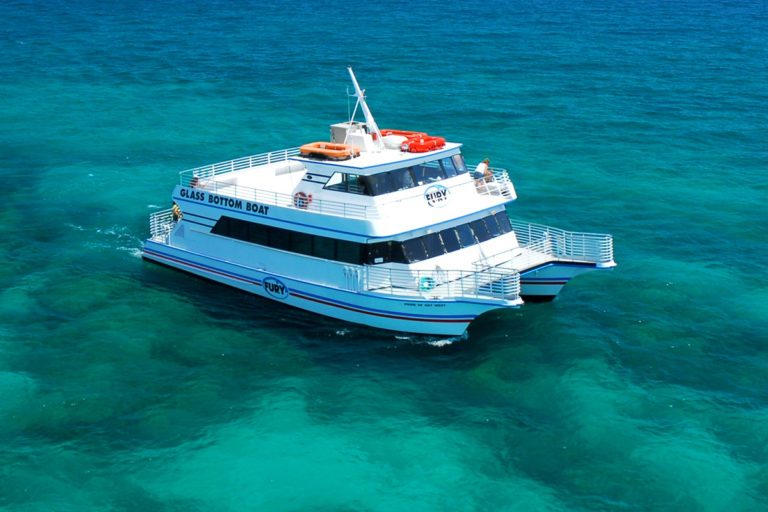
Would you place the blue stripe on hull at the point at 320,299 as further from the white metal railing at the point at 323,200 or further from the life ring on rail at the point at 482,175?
the life ring on rail at the point at 482,175

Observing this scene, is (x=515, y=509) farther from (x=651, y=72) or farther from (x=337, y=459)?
A: (x=651, y=72)

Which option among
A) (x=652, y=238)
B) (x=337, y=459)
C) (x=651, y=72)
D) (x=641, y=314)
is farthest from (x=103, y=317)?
(x=651, y=72)

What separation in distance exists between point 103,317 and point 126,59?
158 feet

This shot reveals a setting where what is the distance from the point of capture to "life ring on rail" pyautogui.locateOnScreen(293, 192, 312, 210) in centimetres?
3334

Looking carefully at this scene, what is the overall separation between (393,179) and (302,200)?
3631 mm

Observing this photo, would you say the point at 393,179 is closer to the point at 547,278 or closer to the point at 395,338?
the point at 395,338

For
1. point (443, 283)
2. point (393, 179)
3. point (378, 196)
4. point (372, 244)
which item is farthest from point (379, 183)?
point (443, 283)

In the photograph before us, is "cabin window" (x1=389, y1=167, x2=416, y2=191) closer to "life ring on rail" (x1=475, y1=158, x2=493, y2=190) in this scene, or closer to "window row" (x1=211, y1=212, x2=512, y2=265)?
"window row" (x1=211, y1=212, x2=512, y2=265)

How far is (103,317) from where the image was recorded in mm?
33062

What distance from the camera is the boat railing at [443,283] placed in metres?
30.0

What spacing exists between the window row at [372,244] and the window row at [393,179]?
6.55 feet

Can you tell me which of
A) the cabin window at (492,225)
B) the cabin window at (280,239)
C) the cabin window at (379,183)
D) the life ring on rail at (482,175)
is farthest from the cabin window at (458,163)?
the cabin window at (280,239)

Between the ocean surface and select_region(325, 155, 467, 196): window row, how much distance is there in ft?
16.4

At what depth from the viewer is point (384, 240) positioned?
31.2m
